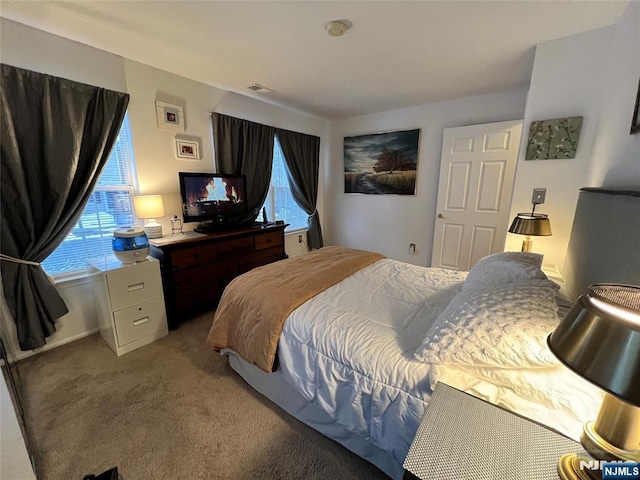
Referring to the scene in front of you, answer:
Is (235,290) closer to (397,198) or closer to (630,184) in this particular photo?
(630,184)

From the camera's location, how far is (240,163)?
10.5 ft

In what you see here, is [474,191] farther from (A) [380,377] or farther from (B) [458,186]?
(A) [380,377]

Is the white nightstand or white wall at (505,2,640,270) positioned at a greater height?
white wall at (505,2,640,270)

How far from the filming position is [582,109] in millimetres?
1960

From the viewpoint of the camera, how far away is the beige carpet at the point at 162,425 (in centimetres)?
128

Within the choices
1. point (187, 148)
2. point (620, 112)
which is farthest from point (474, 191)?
point (187, 148)

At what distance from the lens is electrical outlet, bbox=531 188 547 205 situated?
2.16 metres

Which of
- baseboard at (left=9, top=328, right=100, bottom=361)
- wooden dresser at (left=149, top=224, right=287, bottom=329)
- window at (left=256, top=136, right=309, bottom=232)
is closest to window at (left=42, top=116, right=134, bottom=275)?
wooden dresser at (left=149, top=224, right=287, bottom=329)

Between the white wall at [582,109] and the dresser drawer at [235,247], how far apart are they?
261 centimetres

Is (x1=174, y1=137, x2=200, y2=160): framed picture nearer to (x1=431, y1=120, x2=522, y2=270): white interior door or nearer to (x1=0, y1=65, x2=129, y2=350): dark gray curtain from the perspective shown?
(x1=0, y1=65, x2=129, y2=350): dark gray curtain

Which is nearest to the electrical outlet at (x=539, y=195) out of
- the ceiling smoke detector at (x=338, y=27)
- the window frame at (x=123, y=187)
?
the ceiling smoke detector at (x=338, y=27)

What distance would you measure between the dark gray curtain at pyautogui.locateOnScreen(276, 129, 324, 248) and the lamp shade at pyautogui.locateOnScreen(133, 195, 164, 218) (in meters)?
1.89

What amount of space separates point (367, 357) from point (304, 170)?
3.38m

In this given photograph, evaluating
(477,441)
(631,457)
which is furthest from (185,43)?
(631,457)
